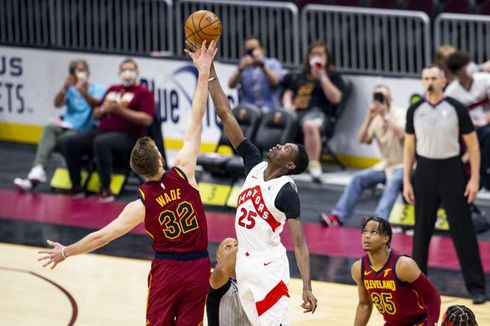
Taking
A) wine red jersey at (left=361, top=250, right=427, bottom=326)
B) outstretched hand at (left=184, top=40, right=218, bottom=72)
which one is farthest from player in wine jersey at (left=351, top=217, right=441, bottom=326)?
outstretched hand at (left=184, top=40, right=218, bottom=72)

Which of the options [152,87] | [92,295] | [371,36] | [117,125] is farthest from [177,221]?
[152,87]

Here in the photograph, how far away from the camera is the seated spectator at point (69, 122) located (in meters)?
16.6

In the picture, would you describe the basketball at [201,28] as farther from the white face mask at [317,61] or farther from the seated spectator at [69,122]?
the seated spectator at [69,122]

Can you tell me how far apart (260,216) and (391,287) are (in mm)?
1098

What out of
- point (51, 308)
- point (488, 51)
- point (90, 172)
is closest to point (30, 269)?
point (51, 308)

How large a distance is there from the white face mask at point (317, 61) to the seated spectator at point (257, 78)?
1.83 feet

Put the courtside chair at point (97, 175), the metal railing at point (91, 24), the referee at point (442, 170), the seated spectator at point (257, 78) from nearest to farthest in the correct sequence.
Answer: the referee at point (442, 170)
the courtside chair at point (97, 175)
the seated spectator at point (257, 78)
the metal railing at point (91, 24)

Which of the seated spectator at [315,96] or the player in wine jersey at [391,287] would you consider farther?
→ the seated spectator at [315,96]

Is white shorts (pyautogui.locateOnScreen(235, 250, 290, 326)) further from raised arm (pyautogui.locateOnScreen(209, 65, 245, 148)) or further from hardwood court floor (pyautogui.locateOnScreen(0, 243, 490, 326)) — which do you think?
hardwood court floor (pyautogui.locateOnScreen(0, 243, 490, 326))

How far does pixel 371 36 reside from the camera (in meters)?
17.4

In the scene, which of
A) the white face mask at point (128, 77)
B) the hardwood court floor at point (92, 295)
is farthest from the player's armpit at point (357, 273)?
the white face mask at point (128, 77)

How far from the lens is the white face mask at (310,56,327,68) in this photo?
651 inches

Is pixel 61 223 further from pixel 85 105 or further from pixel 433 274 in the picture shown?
pixel 433 274

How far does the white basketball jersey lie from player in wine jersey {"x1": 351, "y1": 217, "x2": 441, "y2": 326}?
0.71m
